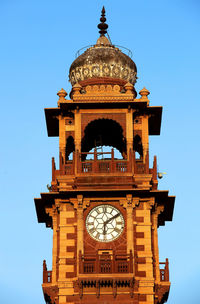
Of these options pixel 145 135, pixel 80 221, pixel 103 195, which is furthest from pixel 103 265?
pixel 145 135

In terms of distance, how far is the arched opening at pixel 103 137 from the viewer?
65250mm

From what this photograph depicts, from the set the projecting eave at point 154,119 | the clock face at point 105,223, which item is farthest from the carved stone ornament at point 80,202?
the projecting eave at point 154,119

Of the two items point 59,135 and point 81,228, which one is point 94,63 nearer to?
point 59,135

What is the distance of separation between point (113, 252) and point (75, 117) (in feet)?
24.7

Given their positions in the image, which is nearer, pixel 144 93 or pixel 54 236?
pixel 54 236

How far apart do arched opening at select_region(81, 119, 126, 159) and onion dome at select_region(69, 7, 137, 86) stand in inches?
87.7

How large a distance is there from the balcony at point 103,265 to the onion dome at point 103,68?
1001 centimetres

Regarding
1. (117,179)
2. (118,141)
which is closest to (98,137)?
(118,141)

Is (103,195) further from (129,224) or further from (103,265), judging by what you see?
(103,265)

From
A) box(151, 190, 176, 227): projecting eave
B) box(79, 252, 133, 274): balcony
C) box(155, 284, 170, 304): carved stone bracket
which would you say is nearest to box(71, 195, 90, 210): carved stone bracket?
box(79, 252, 133, 274): balcony

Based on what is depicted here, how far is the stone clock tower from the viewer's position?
2355 inches

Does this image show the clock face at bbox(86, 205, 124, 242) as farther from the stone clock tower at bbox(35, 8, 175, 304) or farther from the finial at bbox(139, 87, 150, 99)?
the finial at bbox(139, 87, 150, 99)

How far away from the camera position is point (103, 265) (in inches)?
2359

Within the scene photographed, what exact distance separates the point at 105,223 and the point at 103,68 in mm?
8710
